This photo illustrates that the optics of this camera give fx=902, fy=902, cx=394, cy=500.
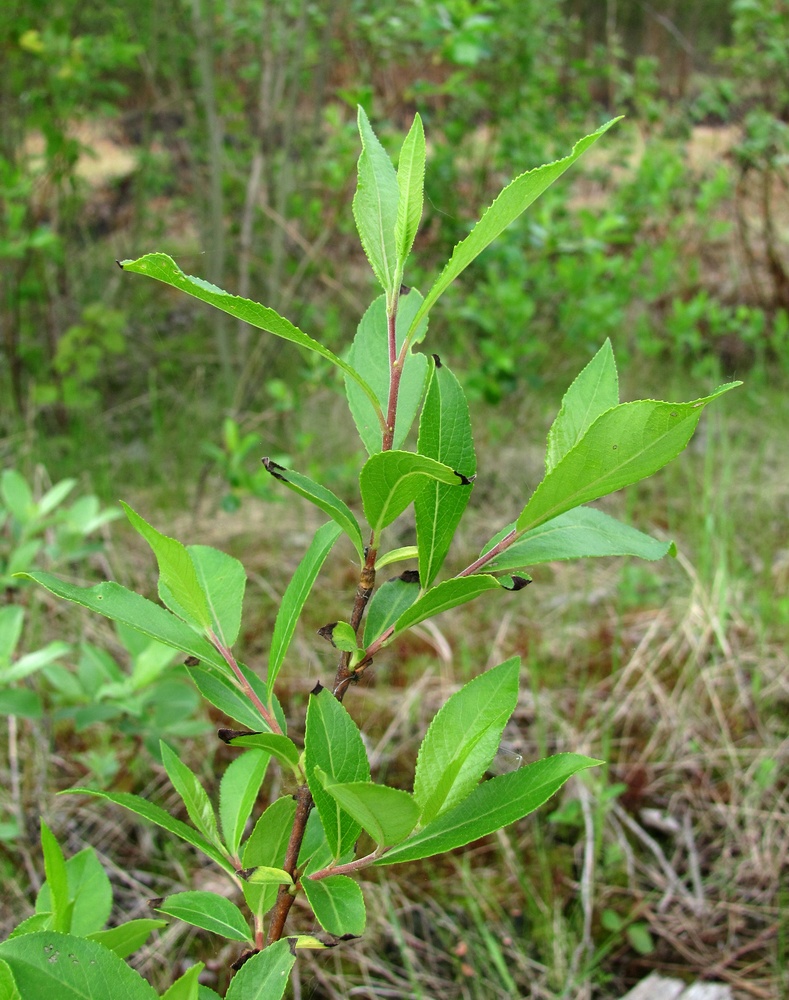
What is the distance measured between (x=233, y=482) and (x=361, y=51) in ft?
7.45

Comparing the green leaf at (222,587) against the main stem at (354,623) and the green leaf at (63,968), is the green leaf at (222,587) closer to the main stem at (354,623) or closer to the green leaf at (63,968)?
the main stem at (354,623)

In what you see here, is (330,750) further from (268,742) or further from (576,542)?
(576,542)

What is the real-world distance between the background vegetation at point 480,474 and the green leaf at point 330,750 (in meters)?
0.72

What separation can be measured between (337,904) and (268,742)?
96 mm

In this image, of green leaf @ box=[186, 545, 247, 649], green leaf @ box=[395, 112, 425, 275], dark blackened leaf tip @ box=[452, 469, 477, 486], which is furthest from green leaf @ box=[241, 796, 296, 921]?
green leaf @ box=[395, 112, 425, 275]

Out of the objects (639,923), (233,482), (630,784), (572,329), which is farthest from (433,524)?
(572,329)

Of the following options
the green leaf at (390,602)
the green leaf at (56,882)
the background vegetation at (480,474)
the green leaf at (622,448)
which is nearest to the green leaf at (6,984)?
the green leaf at (56,882)

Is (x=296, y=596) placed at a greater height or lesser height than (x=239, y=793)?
greater

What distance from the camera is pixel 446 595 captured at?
48 cm

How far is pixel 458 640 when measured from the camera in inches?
80.9

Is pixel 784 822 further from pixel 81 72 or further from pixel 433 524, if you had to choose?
pixel 81 72

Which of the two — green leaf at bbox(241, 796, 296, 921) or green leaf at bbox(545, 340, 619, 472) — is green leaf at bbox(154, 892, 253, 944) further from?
green leaf at bbox(545, 340, 619, 472)

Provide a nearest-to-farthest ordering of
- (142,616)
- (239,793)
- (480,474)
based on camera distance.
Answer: (142,616), (239,793), (480,474)

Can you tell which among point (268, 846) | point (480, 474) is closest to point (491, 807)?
point (268, 846)
